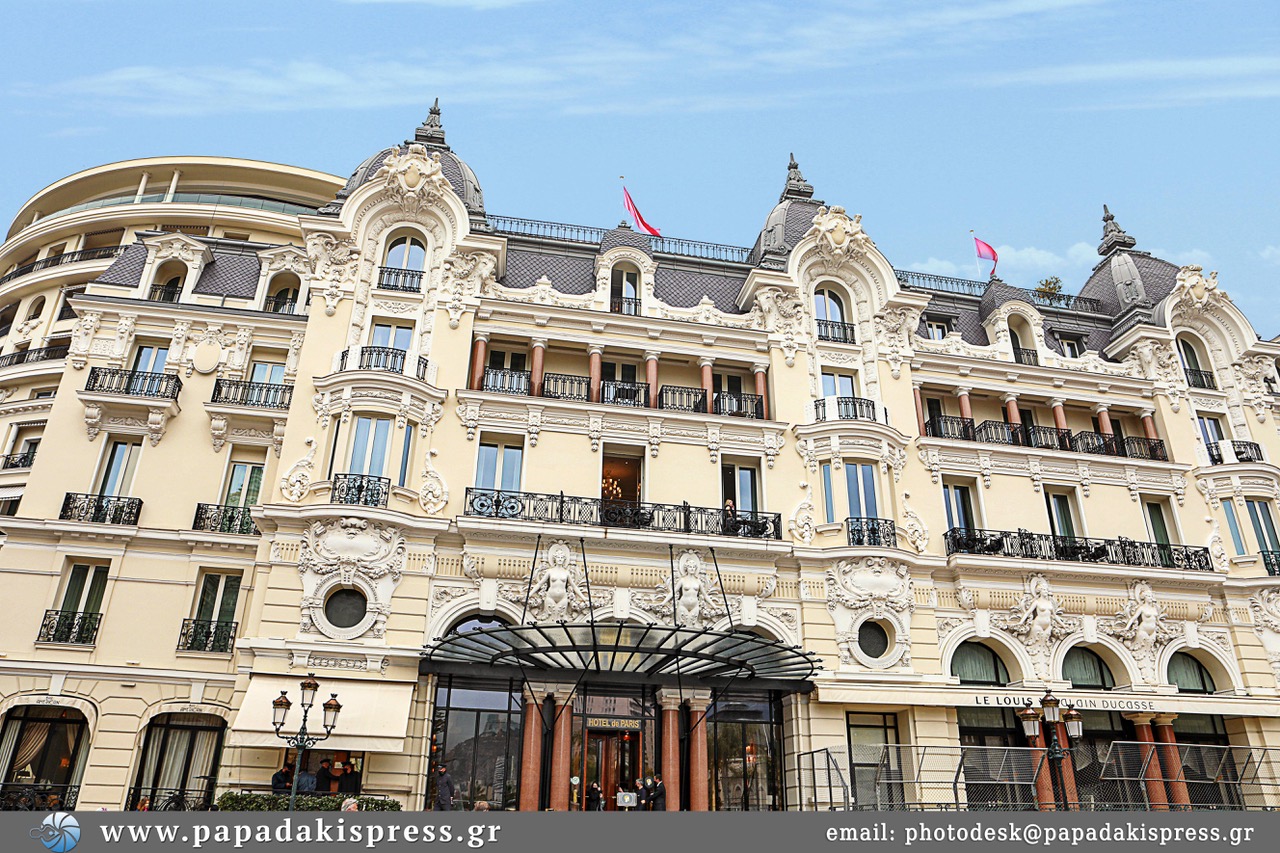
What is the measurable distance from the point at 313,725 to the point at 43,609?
9.62 meters

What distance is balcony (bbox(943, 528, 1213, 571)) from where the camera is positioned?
2589 cm

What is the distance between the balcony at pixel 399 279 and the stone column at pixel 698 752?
14.9 metres

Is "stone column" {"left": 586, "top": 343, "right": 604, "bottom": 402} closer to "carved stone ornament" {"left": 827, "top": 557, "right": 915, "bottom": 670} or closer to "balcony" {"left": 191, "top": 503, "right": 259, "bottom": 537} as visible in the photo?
"carved stone ornament" {"left": 827, "top": 557, "right": 915, "bottom": 670}

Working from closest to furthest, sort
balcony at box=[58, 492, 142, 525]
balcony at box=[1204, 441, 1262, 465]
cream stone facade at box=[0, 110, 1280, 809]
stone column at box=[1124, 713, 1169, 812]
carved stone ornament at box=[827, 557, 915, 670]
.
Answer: stone column at box=[1124, 713, 1169, 812] < cream stone facade at box=[0, 110, 1280, 809] < carved stone ornament at box=[827, 557, 915, 670] < balcony at box=[58, 492, 142, 525] < balcony at box=[1204, 441, 1262, 465]

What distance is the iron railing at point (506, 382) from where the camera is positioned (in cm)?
2583

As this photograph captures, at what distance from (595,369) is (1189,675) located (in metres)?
21.2

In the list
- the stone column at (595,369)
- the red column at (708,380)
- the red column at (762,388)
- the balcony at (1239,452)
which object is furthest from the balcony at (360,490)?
the balcony at (1239,452)

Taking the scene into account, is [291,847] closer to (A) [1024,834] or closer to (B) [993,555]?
(A) [1024,834]

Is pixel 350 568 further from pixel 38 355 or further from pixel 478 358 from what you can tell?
pixel 38 355

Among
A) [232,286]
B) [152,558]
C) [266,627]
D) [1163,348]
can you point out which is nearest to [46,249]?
[232,286]

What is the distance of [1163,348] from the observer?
103 feet

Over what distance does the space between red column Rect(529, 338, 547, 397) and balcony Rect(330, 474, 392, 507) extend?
17.9ft

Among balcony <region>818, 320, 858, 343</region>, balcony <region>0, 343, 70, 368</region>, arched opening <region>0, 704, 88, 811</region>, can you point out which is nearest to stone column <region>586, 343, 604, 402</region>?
balcony <region>818, 320, 858, 343</region>

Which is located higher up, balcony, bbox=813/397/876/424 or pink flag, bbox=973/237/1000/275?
pink flag, bbox=973/237/1000/275
